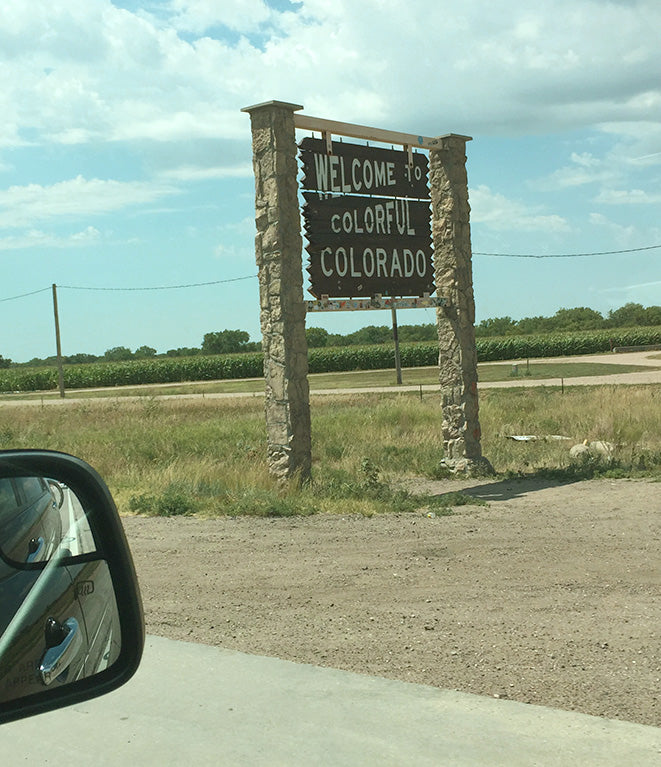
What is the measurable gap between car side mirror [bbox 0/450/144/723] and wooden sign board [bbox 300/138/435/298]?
1041 cm

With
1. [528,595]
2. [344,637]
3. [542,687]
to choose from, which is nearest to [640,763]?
[542,687]

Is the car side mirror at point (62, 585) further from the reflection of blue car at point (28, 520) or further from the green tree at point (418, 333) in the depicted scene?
the green tree at point (418, 333)

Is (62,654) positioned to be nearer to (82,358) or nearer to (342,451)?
(342,451)

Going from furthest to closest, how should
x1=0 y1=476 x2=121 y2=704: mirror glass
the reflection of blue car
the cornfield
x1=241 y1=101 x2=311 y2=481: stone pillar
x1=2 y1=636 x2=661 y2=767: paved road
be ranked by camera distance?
the cornfield < x1=241 y1=101 x2=311 y2=481: stone pillar < x1=2 y1=636 x2=661 y2=767: paved road < the reflection of blue car < x1=0 y1=476 x2=121 y2=704: mirror glass

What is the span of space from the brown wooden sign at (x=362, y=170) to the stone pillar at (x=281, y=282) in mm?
403

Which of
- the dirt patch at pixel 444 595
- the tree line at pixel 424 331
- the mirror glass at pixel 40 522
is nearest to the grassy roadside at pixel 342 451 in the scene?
the dirt patch at pixel 444 595

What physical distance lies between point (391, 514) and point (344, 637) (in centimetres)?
464

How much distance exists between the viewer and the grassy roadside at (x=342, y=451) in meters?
11.3

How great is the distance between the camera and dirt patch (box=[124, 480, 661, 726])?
5297mm

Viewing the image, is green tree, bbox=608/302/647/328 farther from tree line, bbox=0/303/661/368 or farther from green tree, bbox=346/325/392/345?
green tree, bbox=346/325/392/345

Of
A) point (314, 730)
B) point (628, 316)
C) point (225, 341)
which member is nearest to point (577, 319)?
Result: point (628, 316)

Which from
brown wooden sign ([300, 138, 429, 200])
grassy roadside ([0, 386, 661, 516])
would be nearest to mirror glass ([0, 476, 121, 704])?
grassy roadside ([0, 386, 661, 516])

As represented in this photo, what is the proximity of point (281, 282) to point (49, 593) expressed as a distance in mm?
10089

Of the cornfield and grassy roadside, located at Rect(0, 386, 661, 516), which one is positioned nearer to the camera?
grassy roadside, located at Rect(0, 386, 661, 516)
